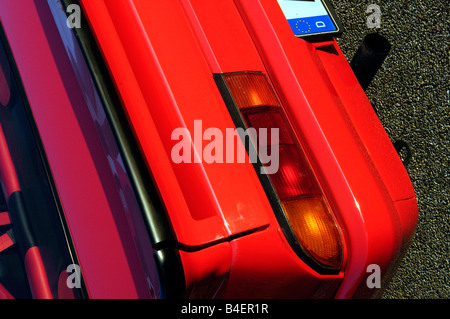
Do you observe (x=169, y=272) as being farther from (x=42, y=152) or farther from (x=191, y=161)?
(x=42, y=152)

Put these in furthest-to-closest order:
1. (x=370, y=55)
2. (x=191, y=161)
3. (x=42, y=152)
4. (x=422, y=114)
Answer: (x=422, y=114) < (x=370, y=55) < (x=42, y=152) < (x=191, y=161)

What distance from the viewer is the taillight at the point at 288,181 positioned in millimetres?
882

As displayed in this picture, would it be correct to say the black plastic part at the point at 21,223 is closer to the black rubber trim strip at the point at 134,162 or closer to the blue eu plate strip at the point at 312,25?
the black rubber trim strip at the point at 134,162

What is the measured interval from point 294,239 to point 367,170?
28 cm

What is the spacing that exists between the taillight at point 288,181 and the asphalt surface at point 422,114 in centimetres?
95

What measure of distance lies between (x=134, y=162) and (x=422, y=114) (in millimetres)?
1404

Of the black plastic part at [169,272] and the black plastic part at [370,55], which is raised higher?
the black plastic part at [370,55]

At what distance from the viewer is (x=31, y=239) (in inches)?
42.5

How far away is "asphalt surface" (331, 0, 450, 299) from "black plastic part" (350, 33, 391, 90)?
0.37m

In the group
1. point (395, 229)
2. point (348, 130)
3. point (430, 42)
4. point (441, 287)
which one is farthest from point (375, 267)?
point (430, 42)

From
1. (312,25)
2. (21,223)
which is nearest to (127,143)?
(21,223)

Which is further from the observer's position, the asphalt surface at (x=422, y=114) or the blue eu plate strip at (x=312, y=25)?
the asphalt surface at (x=422, y=114)

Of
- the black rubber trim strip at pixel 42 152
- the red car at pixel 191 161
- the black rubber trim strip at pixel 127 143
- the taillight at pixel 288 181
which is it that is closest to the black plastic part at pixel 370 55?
the red car at pixel 191 161

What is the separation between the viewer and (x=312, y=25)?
1.20 m
